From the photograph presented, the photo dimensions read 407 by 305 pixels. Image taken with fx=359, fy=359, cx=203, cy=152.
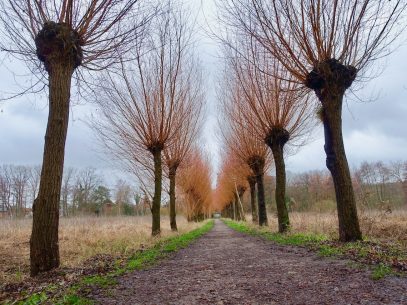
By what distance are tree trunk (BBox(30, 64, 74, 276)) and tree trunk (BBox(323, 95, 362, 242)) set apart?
609 centimetres

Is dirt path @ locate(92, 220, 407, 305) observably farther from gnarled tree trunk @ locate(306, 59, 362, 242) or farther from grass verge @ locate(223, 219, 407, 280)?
gnarled tree trunk @ locate(306, 59, 362, 242)

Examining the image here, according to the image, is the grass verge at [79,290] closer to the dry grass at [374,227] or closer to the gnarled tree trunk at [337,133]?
the gnarled tree trunk at [337,133]

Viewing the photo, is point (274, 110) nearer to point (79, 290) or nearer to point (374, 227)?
point (374, 227)

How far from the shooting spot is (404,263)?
505cm

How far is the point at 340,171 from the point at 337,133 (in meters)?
0.93

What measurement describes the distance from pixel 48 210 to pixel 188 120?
13072 millimetres

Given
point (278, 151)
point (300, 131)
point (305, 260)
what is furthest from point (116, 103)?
point (305, 260)

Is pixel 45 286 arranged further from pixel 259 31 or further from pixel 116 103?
pixel 116 103

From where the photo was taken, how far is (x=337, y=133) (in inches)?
344

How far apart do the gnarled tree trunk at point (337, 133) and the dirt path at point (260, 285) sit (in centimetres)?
214

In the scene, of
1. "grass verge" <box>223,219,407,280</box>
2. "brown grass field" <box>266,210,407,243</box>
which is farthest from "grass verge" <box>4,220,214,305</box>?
"brown grass field" <box>266,210,407,243</box>

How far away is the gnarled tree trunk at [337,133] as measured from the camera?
27.8ft

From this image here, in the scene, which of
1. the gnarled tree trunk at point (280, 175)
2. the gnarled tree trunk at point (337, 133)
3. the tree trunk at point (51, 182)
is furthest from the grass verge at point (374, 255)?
Answer: the gnarled tree trunk at point (280, 175)

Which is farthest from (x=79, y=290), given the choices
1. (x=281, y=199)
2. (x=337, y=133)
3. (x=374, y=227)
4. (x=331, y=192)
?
(x=331, y=192)
